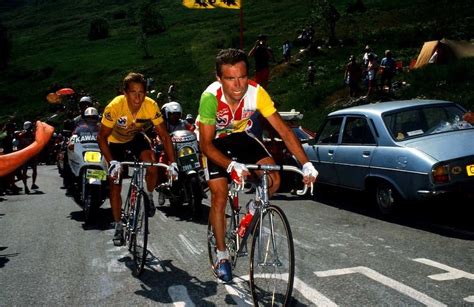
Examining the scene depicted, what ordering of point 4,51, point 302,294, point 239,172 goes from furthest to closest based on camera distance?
point 4,51 < point 302,294 < point 239,172

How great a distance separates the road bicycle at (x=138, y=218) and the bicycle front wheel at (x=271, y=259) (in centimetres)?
165

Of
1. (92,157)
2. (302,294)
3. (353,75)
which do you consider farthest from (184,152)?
(353,75)

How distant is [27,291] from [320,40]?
150 ft

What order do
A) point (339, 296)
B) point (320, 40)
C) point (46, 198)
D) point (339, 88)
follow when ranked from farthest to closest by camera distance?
1. point (320, 40)
2. point (339, 88)
3. point (46, 198)
4. point (339, 296)

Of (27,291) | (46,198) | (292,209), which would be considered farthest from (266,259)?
(46,198)

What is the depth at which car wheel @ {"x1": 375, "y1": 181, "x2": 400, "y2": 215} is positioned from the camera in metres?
7.45

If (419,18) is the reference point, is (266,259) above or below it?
below

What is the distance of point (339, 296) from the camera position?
4.41 metres

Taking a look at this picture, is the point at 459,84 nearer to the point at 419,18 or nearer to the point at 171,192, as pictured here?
the point at 171,192

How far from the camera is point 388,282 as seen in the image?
4750 mm

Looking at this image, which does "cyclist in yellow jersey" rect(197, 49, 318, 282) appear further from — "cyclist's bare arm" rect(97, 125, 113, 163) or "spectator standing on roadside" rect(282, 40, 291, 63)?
"spectator standing on roadside" rect(282, 40, 291, 63)

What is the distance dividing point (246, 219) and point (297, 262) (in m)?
1.44

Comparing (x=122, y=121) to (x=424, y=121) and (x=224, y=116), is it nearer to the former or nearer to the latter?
(x=224, y=116)

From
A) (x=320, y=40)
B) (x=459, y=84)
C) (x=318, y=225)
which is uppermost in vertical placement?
(x=320, y=40)
